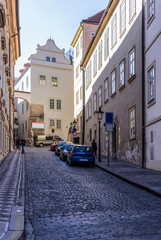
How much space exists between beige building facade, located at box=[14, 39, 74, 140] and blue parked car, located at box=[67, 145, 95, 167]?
31321 millimetres

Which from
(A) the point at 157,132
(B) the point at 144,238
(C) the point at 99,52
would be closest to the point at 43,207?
(B) the point at 144,238

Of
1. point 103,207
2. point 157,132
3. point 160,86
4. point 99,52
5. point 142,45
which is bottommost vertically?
point 103,207

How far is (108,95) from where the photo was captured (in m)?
26.9

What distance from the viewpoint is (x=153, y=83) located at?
54.1ft

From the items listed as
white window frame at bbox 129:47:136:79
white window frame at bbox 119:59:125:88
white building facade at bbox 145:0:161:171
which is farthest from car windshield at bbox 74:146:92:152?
white window frame at bbox 129:47:136:79

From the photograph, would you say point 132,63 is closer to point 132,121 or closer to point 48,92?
point 132,121

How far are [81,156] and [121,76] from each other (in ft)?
21.5

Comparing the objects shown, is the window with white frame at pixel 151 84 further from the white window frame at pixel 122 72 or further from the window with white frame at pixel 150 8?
the white window frame at pixel 122 72

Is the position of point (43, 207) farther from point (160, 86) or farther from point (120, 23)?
point (120, 23)

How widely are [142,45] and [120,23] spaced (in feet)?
19.6

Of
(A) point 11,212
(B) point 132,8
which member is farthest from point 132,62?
(A) point 11,212

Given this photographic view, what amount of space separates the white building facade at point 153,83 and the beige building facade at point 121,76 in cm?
106

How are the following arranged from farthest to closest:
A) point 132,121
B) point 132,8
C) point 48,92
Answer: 1. point 48,92
2. point 132,8
3. point 132,121

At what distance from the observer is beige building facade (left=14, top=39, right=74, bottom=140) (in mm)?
53156
